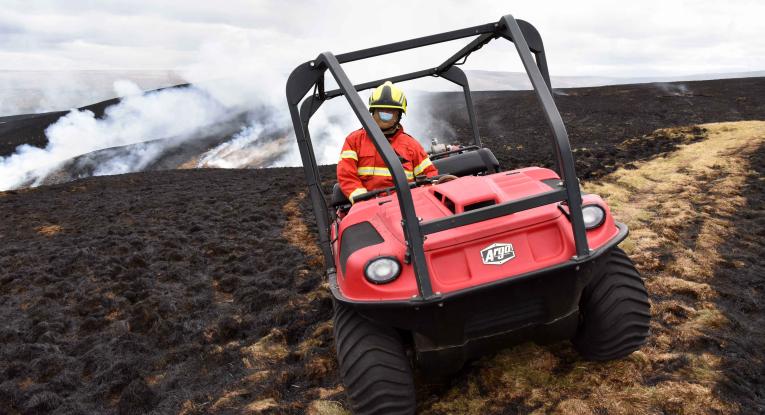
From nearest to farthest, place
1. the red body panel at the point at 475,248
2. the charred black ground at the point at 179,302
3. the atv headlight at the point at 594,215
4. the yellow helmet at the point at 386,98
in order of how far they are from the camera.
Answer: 1. the red body panel at the point at 475,248
2. the atv headlight at the point at 594,215
3. the charred black ground at the point at 179,302
4. the yellow helmet at the point at 386,98

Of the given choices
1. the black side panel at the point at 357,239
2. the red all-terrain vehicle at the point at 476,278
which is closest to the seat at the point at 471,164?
the red all-terrain vehicle at the point at 476,278

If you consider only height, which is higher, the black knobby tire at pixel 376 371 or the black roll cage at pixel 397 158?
the black roll cage at pixel 397 158

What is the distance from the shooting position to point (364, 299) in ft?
9.23

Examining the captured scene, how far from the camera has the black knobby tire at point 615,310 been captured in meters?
3.11

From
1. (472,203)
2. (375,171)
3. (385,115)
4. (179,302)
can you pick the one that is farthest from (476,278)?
(179,302)

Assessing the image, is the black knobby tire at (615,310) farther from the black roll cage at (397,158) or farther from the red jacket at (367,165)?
the red jacket at (367,165)

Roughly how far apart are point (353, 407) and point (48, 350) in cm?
392

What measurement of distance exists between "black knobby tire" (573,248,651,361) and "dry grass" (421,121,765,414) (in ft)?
0.83

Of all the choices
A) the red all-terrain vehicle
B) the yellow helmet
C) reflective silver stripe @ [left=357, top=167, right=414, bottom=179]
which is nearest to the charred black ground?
the red all-terrain vehicle

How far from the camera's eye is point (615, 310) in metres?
3.11

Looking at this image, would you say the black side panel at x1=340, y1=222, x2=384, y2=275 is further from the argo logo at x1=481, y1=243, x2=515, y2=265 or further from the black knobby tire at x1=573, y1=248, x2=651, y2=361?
the black knobby tire at x1=573, y1=248, x2=651, y2=361

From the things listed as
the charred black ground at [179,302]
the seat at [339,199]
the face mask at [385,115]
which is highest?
the face mask at [385,115]

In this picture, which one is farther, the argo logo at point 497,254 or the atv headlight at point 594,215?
the atv headlight at point 594,215

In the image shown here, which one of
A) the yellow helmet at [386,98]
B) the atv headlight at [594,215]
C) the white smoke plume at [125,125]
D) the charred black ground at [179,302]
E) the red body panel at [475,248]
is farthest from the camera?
the white smoke plume at [125,125]
